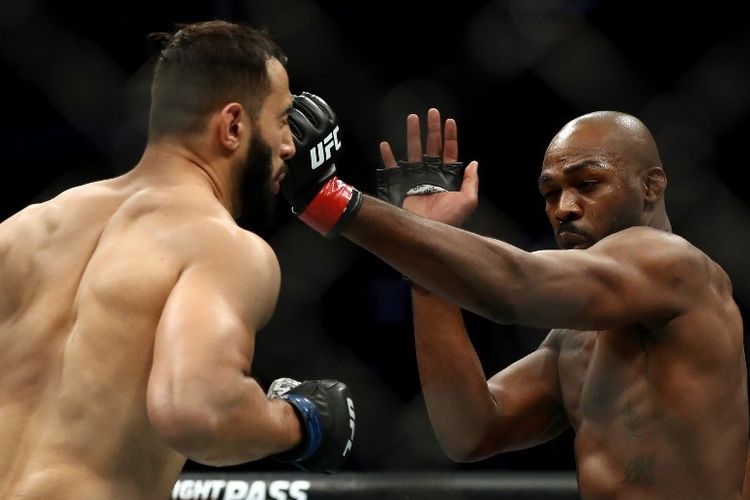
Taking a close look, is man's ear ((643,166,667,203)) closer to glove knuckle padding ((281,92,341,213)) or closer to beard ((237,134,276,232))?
glove knuckle padding ((281,92,341,213))

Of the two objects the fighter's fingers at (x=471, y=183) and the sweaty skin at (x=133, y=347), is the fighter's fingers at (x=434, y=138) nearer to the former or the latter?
the fighter's fingers at (x=471, y=183)

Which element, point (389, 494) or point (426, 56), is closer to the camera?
point (389, 494)

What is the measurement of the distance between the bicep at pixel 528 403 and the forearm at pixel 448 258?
500 mm

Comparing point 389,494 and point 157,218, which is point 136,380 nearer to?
point 157,218

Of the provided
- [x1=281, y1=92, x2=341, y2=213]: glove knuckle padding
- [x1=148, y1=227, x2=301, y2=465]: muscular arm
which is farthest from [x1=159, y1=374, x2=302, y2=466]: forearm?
[x1=281, y1=92, x2=341, y2=213]: glove knuckle padding

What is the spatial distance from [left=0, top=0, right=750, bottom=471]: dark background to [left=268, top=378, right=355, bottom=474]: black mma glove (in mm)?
1591

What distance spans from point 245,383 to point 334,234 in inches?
18.0

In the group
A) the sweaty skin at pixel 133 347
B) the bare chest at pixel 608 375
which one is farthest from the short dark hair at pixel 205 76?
the bare chest at pixel 608 375

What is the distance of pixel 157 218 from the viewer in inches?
51.9

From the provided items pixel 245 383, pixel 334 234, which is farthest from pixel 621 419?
pixel 245 383

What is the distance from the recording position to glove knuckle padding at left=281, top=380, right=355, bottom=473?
4.37ft

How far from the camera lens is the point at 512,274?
5.22 feet

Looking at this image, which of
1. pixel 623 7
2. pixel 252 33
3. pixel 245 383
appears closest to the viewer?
pixel 245 383

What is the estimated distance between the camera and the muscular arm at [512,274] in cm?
157
